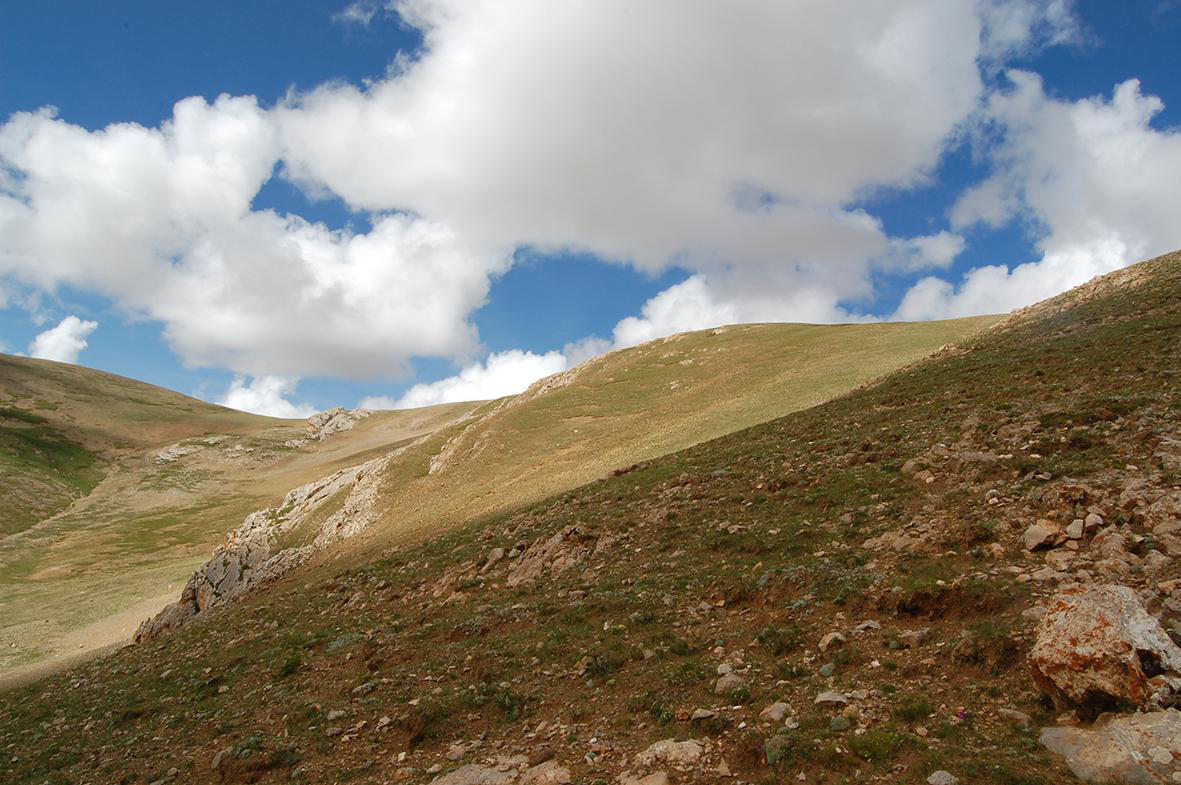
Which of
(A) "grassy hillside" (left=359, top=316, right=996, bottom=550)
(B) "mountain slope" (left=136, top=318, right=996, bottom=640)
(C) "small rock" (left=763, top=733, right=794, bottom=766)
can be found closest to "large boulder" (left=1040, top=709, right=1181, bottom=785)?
(C) "small rock" (left=763, top=733, right=794, bottom=766)

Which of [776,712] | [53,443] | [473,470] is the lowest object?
[776,712]

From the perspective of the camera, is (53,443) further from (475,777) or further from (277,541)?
(475,777)

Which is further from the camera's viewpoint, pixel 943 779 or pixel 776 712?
pixel 776 712

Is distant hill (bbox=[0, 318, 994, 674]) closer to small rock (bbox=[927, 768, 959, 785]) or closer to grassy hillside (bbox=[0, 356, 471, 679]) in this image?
grassy hillside (bbox=[0, 356, 471, 679])

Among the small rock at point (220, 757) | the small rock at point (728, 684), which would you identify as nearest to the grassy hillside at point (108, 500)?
the small rock at point (220, 757)

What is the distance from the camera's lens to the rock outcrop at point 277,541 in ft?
131

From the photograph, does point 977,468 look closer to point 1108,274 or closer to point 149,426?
point 1108,274

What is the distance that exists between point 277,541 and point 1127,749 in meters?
58.6

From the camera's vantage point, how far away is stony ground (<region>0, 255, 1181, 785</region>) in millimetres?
9781

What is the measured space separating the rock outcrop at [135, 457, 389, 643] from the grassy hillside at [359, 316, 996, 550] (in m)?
3.60

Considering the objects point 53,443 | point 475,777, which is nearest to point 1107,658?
point 475,777

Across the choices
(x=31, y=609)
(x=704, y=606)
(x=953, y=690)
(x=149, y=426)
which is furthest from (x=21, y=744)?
(x=149, y=426)

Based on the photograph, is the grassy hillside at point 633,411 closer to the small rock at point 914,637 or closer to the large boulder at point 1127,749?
the small rock at point 914,637

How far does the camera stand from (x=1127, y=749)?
7.19m
